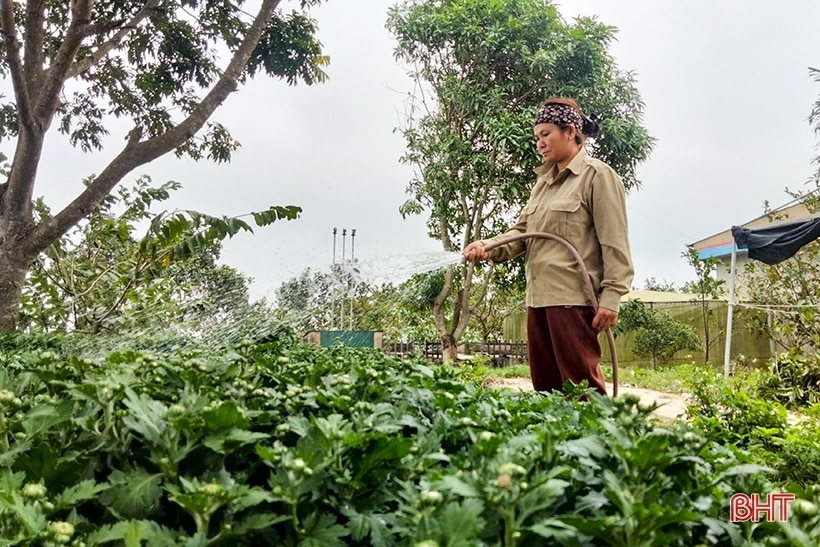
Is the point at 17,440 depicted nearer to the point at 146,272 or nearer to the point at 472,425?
the point at 472,425

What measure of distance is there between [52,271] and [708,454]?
22.8 ft

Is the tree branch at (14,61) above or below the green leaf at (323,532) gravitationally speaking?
above

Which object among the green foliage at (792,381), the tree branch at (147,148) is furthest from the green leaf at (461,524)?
the green foliage at (792,381)

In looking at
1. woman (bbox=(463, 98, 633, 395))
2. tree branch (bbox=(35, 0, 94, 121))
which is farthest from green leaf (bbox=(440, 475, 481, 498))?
tree branch (bbox=(35, 0, 94, 121))

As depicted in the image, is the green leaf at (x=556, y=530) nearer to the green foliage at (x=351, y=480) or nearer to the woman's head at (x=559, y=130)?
the green foliage at (x=351, y=480)

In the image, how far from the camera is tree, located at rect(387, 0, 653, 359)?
804 centimetres

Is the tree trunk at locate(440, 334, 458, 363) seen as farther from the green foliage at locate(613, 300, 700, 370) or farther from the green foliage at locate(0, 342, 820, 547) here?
the green foliage at locate(0, 342, 820, 547)

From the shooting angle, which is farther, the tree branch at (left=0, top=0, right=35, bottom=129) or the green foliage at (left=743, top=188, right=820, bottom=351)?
the green foliage at (left=743, top=188, right=820, bottom=351)

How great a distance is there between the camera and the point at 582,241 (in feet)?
8.38

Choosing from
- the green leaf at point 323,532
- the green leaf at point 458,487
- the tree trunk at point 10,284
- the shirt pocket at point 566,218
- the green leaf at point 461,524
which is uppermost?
the shirt pocket at point 566,218

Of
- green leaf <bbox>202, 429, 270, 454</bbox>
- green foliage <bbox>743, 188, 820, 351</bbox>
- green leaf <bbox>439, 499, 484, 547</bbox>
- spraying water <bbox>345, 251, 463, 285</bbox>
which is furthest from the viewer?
green foliage <bbox>743, 188, 820, 351</bbox>

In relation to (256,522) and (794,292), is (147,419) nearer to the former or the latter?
(256,522)

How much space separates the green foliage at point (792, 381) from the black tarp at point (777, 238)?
3.50 ft
